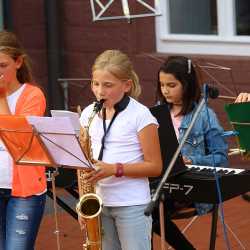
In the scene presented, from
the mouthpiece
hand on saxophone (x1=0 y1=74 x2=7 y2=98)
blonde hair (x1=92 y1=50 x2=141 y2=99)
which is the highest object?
blonde hair (x1=92 y1=50 x2=141 y2=99)

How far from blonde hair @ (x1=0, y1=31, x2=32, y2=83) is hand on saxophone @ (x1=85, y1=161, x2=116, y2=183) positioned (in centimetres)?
86

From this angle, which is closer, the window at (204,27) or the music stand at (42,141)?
the music stand at (42,141)

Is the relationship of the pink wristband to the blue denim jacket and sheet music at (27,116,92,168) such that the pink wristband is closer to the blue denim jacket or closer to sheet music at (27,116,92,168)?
sheet music at (27,116,92,168)

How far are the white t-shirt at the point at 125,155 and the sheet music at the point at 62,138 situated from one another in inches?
11.9

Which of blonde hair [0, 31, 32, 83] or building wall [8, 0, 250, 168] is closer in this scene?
blonde hair [0, 31, 32, 83]

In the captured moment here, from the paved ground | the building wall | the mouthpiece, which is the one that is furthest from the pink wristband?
the building wall

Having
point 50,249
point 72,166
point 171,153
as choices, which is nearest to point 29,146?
point 72,166

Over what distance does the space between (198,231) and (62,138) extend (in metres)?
3.04

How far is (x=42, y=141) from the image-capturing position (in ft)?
14.8

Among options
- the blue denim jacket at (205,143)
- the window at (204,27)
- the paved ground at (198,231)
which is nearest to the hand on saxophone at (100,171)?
the blue denim jacket at (205,143)

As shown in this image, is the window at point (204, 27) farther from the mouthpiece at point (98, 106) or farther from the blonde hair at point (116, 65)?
the mouthpiece at point (98, 106)

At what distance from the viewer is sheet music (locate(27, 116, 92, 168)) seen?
4.36 m

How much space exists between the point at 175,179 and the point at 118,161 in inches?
21.1

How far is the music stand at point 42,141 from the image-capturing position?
14.4 feet
